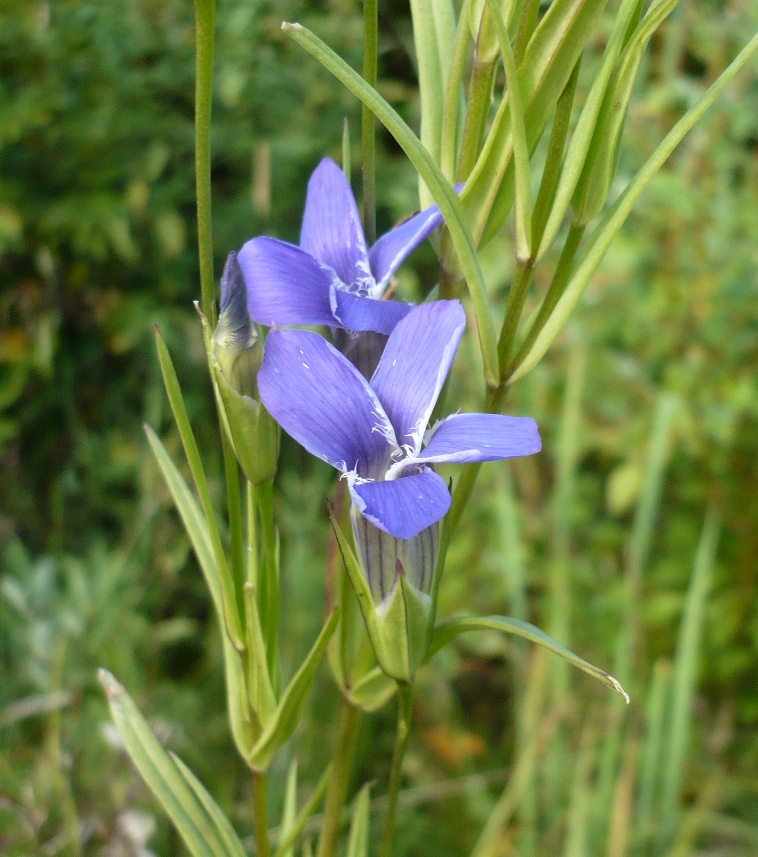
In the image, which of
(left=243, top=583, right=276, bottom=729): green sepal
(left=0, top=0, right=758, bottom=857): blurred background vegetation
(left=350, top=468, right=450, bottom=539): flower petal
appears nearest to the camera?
(left=350, top=468, right=450, bottom=539): flower petal

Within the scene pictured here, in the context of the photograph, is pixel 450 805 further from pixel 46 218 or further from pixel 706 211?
pixel 46 218

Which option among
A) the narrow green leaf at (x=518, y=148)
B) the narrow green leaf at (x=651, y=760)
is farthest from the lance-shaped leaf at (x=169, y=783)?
the narrow green leaf at (x=651, y=760)

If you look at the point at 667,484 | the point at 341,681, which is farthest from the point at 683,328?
the point at 341,681

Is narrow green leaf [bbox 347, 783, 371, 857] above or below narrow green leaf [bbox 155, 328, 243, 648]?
below

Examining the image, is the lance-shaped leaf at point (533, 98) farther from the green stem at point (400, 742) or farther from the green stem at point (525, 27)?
the green stem at point (400, 742)

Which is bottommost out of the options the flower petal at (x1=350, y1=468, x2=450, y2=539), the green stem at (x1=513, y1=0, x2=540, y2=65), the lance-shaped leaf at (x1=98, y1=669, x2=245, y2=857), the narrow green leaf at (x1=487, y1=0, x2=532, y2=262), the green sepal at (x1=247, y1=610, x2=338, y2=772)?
the lance-shaped leaf at (x1=98, y1=669, x2=245, y2=857)

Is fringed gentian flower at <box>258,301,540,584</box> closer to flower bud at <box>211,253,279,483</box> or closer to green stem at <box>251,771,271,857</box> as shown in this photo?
flower bud at <box>211,253,279,483</box>

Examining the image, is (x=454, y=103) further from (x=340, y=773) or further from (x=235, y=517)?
(x=340, y=773)

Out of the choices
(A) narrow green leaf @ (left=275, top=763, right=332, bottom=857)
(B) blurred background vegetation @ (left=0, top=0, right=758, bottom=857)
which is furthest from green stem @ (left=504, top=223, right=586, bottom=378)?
(B) blurred background vegetation @ (left=0, top=0, right=758, bottom=857)
